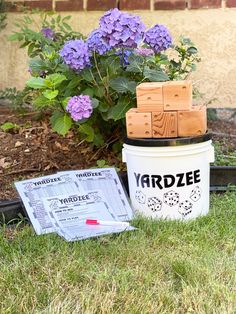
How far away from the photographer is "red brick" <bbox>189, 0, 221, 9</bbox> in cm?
443

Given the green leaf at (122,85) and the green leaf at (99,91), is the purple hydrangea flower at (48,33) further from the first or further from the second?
the green leaf at (122,85)

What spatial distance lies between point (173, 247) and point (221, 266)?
0.91 ft

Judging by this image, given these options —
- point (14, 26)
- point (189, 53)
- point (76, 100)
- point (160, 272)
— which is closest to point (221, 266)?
point (160, 272)

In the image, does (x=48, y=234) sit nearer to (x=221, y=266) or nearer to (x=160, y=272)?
(x=160, y=272)

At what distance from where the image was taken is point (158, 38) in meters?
3.26

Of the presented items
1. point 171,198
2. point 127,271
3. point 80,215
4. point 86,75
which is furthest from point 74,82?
point 127,271

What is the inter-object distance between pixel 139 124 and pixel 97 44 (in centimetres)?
57

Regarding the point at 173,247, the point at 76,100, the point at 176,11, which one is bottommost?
the point at 173,247

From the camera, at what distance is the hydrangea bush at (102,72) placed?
10.1 ft

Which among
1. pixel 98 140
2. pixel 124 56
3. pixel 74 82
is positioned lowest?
pixel 98 140

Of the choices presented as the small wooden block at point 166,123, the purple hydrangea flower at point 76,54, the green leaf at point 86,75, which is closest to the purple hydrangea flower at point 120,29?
the purple hydrangea flower at point 76,54

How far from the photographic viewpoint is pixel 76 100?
310 centimetres

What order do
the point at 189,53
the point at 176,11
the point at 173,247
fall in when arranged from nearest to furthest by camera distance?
the point at 173,247 < the point at 189,53 < the point at 176,11

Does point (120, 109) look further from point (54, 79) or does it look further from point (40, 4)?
point (40, 4)
